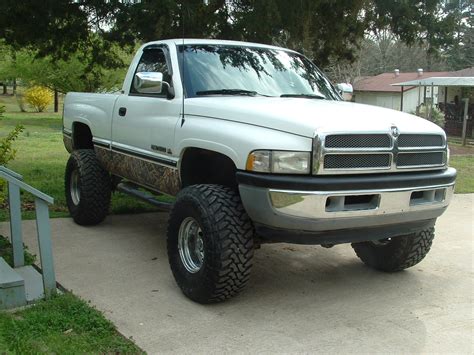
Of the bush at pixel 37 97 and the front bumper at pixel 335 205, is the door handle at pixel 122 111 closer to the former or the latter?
the front bumper at pixel 335 205

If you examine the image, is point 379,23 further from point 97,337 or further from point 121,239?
point 97,337

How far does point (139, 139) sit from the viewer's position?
555 cm

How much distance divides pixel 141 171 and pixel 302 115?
6.88 feet

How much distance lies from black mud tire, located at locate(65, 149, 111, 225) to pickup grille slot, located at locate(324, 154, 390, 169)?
3491 millimetres

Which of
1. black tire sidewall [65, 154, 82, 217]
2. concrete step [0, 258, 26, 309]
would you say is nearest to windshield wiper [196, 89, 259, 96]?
concrete step [0, 258, 26, 309]

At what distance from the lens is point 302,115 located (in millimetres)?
4098

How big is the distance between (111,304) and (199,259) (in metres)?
0.75

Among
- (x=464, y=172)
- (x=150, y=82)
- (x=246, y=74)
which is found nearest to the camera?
(x=150, y=82)

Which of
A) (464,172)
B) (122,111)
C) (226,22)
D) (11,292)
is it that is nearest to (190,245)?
(11,292)

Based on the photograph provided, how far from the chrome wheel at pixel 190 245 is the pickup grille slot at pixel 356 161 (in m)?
1.22

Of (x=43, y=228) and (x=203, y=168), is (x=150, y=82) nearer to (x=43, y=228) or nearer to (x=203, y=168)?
(x=203, y=168)

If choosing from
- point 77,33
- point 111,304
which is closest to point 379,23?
point 77,33

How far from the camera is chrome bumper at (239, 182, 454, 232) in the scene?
12.7 feet

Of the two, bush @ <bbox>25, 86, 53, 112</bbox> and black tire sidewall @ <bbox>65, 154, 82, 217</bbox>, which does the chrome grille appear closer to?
black tire sidewall @ <bbox>65, 154, 82, 217</bbox>
